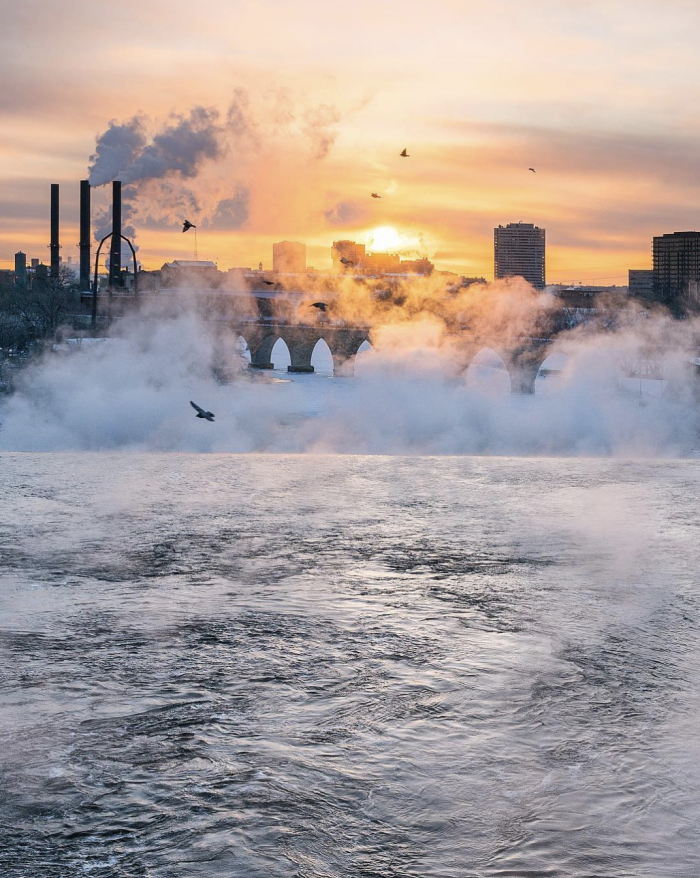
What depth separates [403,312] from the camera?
56.4 metres

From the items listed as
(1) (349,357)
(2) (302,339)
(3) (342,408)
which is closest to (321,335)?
(2) (302,339)

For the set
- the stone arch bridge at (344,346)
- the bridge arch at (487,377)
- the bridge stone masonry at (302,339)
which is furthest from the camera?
the bridge stone masonry at (302,339)

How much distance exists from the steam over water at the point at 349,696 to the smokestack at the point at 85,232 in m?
53.1

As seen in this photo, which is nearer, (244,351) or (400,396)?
(400,396)

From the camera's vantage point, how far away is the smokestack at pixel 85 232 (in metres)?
62.2

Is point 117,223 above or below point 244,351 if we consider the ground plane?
above

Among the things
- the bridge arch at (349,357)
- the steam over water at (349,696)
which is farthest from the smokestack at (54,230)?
the steam over water at (349,696)

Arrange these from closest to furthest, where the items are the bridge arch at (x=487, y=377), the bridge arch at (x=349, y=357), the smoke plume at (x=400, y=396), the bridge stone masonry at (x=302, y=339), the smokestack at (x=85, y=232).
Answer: the smoke plume at (x=400, y=396) < the bridge arch at (x=487, y=377) < the smokestack at (x=85, y=232) < the bridge arch at (x=349, y=357) < the bridge stone masonry at (x=302, y=339)

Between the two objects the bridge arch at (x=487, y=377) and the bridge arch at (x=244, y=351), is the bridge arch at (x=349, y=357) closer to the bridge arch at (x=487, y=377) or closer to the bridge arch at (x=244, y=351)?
the bridge arch at (x=244, y=351)

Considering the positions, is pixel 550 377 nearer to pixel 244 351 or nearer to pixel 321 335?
pixel 321 335

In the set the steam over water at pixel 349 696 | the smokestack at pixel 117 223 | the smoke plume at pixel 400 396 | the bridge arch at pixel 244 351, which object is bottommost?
the steam over water at pixel 349 696

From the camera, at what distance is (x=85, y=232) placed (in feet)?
205

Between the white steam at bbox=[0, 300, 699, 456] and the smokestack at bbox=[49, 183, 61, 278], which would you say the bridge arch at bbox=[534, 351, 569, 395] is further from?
the smokestack at bbox=[49, 183, 61, 278]

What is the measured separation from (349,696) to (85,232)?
6001 cm
